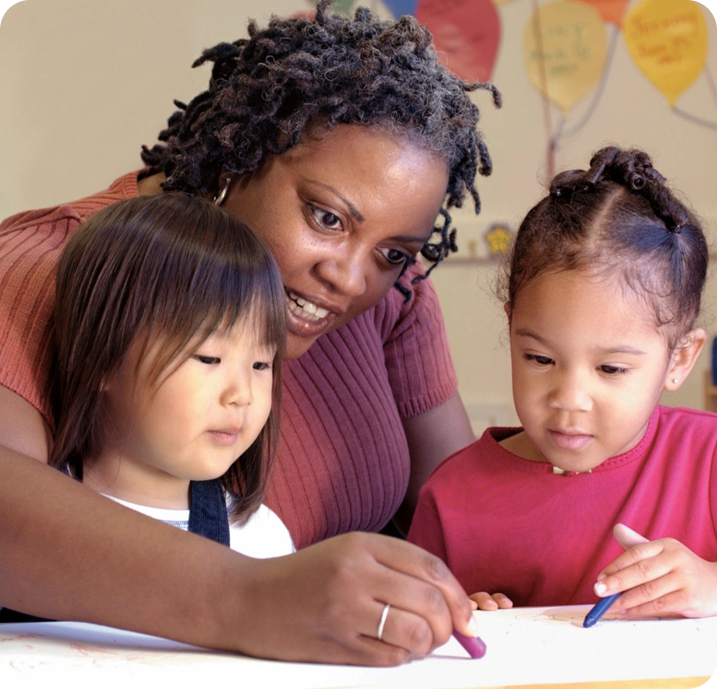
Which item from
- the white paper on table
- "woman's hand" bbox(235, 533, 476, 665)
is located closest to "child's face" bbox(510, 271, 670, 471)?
the white paper on table

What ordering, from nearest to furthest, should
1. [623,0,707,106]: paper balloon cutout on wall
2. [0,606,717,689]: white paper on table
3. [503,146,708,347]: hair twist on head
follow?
[0,606,717,689]: white paper on table < [503,146,708,347]: hair twist on head < [623,0,707,106]: paper balloon cutout on wall

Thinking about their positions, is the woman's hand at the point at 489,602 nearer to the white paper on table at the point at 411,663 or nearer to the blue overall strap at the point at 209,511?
the white paper on table at the point at 411,663

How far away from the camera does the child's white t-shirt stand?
105 cm

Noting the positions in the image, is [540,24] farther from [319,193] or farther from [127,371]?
[127,371]

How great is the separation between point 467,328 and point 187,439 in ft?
6.75

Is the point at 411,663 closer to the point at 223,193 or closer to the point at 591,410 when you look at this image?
the point at 591,410

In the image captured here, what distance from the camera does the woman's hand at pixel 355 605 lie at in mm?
612

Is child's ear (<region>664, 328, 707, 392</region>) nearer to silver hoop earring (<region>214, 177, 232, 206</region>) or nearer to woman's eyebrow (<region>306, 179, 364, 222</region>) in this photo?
woman's eyebrow (<region>306, 179, 364, 222</region>)

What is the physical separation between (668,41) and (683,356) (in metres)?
2.08

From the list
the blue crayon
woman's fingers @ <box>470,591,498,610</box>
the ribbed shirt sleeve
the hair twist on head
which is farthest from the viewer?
the ribbed shirt sleeve

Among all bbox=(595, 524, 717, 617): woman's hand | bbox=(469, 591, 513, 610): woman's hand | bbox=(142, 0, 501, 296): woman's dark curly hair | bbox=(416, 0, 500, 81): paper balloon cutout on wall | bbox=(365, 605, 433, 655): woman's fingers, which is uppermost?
bbox=(416, 0, 500, 81): paper balloon cutout on wall

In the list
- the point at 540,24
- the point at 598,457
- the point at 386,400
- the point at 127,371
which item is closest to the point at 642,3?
the point at 540,24

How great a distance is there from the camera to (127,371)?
3.08 ft

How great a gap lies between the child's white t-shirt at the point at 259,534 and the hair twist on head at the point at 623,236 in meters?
0.41
